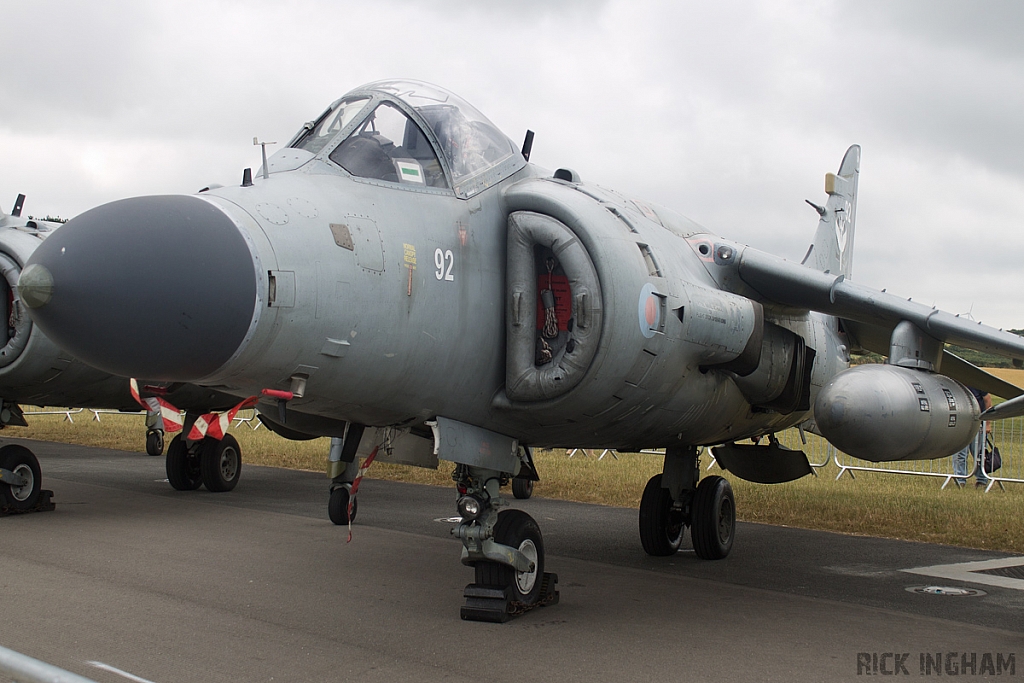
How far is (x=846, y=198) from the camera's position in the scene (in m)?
11.1

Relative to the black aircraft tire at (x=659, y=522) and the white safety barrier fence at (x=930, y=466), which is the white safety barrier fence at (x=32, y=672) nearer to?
the black aircraft tire at (x=659, y=522)

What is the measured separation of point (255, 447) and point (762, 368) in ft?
46.7

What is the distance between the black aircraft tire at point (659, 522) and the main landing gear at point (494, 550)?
287cm

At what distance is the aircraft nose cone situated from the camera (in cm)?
375

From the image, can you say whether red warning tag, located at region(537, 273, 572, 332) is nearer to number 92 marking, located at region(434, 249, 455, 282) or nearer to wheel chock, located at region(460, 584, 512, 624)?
number 92 marking, located at region(434, 249, 455, 282)

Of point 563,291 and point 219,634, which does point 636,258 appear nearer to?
point 563,291

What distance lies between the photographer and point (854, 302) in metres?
6.70

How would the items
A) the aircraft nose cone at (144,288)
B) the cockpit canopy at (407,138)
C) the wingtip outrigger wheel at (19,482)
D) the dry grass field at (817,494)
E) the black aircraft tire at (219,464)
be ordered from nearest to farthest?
1. the aircraft nose cone at (144,288)
2. the cockpit canopy at (407,138)
3. the wingtip outrigger wheel at (19,482)
4. the dry grass field at (817,494)
5. the black aircraft tire at (219,464)

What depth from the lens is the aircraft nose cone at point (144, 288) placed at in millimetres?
3748

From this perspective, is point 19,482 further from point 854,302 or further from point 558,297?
point 854,302

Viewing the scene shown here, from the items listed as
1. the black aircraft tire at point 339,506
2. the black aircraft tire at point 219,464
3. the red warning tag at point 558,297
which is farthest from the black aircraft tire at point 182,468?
the red warning tag at point 558,297

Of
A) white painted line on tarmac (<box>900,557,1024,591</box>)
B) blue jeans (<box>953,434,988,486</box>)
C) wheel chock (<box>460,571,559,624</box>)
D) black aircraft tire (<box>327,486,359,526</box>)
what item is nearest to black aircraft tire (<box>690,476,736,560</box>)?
white painted line on tarmac (<box>900,557,1024,591</box>)

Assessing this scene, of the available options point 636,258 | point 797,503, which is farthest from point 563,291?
point 797,503

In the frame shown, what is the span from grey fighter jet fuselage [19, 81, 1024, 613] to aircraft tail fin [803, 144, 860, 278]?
3.42m
